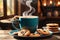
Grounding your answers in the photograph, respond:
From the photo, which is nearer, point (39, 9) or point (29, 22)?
point (29, 22)

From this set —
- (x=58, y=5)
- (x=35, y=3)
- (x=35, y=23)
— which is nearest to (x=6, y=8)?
(x=35, y=3)

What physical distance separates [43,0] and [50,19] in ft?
1.46

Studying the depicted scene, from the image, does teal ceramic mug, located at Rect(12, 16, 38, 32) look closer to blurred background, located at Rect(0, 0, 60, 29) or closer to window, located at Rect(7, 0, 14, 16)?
blurred background, located at Rect(0, 0, 60, 29)

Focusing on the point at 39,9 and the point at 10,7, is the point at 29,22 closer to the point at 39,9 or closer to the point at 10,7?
the point at 10,7

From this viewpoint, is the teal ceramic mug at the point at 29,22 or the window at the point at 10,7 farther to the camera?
the window at the point at 10,7

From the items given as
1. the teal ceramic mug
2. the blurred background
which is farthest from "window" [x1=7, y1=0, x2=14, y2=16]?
the teal ceramic mug

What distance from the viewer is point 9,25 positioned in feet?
8.80

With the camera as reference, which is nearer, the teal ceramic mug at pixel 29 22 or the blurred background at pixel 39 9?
the teal ceramic mug at pixel 29 22

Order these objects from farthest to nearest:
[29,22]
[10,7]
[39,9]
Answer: [39,9] < [10,7] < [29,22]

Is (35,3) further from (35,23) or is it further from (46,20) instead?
(35,23)

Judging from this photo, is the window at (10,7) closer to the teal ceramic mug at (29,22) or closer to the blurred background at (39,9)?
the blurred background at (39,9)

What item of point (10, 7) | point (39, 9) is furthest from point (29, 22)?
point (39, 9)

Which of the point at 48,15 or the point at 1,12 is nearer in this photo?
the point at 1,12

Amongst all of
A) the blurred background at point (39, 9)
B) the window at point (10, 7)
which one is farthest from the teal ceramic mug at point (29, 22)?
the window at point (10, 7)
